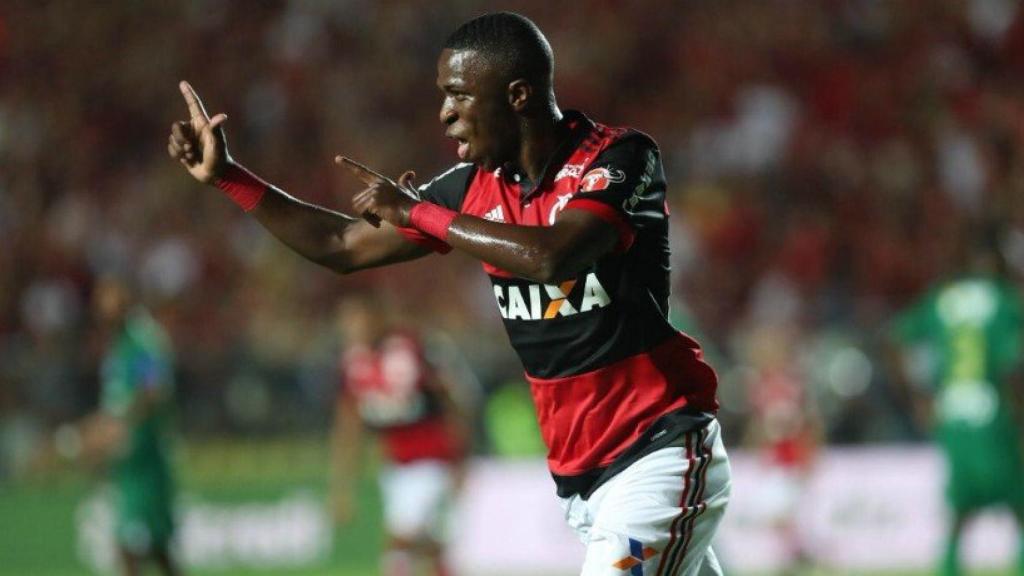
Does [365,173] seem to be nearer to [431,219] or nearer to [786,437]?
[431,219]

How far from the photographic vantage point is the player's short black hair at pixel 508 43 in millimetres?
4723

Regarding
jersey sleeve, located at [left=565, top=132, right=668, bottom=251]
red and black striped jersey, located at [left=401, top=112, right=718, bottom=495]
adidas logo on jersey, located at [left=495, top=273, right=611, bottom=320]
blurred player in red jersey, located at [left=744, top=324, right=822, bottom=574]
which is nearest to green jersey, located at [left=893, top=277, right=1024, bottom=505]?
blurred player in red jersey, located at [left=744, top=324, right=822, bottom=574]

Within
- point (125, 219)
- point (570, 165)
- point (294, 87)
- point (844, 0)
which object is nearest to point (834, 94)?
point (844, 0)

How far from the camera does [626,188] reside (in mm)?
4664

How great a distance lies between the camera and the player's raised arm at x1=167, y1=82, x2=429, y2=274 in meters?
5.19

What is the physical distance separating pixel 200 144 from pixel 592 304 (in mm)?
1395

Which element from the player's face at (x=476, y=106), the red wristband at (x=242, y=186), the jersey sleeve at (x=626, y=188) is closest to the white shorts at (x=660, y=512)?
the jersey sleeve at (x=626, y=188)

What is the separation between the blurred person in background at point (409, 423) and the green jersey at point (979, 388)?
317cm

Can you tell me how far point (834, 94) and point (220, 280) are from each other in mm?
5978

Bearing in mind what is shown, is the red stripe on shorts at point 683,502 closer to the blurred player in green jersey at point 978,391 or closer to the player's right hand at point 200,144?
the player's right hand at point 200,144

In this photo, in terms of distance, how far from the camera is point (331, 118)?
16.2m

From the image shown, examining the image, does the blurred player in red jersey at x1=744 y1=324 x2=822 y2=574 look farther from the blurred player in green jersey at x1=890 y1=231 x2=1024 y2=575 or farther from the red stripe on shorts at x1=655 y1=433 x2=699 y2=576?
the red stripe on shorts at x1=655 y1=433 x2=699 y2=576

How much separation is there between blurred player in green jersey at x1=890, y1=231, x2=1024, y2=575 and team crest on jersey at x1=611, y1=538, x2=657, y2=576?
5.54 meters

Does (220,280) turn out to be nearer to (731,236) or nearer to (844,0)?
(731,236)
